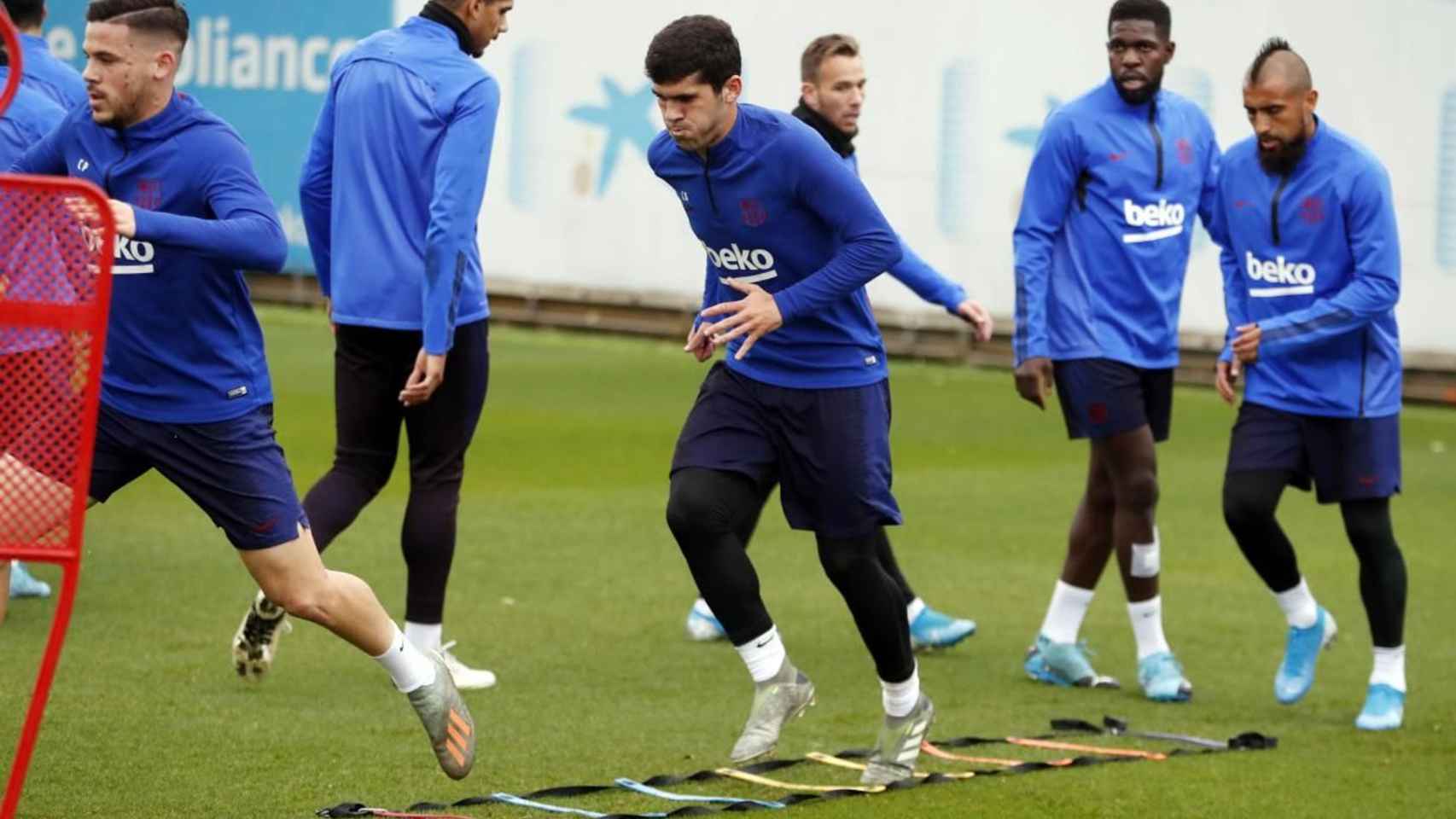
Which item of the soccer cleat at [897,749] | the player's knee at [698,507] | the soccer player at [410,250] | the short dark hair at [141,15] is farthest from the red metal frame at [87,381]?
the soccer cleat at [897,749]

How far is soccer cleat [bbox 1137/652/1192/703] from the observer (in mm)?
7711

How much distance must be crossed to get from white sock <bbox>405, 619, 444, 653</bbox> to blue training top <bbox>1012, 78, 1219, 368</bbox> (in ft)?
7.25

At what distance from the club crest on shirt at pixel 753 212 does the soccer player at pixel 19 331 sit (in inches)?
74.0

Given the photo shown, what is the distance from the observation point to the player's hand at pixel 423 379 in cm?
670

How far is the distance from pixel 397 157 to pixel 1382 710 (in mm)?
3514

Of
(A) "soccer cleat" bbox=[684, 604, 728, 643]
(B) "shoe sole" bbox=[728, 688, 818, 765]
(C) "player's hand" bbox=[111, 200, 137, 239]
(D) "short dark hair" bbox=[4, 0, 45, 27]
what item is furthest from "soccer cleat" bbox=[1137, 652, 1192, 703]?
(D) "short dark hair" bbox=[4, 0, 45, 27]

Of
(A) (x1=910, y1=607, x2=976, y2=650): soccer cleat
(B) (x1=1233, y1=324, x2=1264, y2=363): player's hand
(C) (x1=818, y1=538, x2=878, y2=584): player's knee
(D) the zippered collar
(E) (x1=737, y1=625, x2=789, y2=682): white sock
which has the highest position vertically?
(D) the zippered collar

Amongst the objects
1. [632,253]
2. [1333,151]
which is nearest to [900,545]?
[1333,151]

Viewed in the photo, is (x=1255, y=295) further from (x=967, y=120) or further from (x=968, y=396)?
(x=967, y=120)

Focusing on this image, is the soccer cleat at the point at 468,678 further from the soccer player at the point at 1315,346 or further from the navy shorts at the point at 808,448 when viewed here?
the soccer player at the point at 1315,346

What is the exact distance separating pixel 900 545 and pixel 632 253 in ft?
32.4

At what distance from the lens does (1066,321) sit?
26.1ft

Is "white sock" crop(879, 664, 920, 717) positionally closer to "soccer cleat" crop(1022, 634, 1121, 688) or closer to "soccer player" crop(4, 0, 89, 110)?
"soccer cleat" crop(1022, 634, 1121, 688)

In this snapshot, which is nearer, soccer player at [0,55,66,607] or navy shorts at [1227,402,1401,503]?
soccer player at [0,55,66,607]
